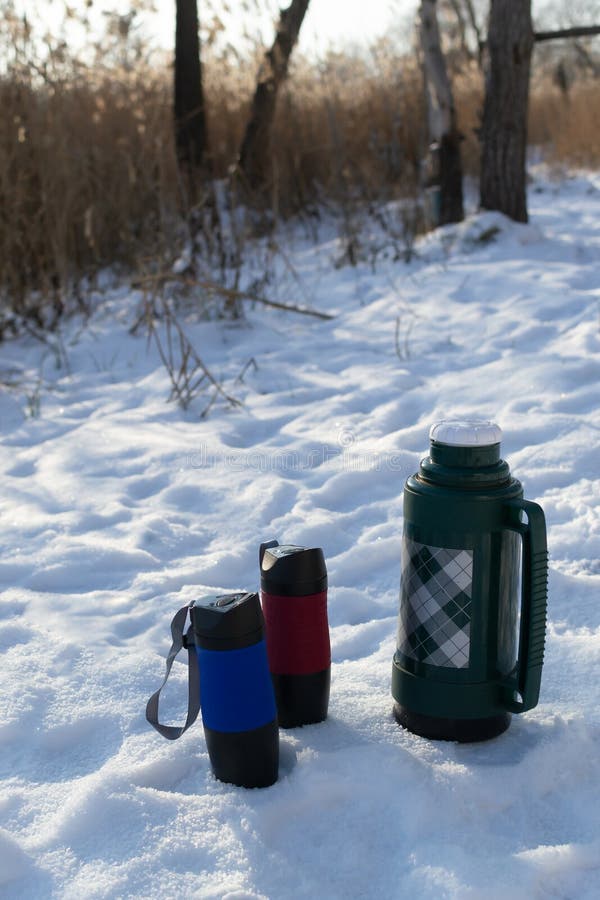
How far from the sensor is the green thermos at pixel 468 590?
1685 millimetres

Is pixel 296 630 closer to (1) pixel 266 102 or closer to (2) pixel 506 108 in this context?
(2) pixel 506 108

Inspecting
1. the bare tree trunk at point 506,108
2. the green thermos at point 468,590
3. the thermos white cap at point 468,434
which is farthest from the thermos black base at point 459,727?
the bare tree trunk at point 506,108

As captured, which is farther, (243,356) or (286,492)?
(243,356)

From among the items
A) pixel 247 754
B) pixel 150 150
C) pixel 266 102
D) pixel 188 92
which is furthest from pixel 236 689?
pixel 188 92

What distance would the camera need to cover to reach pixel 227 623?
1575 mm

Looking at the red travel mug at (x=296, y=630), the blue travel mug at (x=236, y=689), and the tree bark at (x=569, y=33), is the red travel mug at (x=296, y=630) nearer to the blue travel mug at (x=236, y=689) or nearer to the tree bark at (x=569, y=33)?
the blue travel mug at (x=236, y=689)

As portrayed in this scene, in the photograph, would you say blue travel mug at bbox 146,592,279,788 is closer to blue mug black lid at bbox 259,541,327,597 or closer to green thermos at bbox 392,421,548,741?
blue mug black lid at bbox 259,541,327,597

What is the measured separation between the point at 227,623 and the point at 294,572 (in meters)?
0.24

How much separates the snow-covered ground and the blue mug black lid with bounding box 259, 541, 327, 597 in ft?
0.98

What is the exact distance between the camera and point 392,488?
10.2ft

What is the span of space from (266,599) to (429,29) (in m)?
5.33

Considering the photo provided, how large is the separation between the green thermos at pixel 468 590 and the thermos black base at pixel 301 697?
0.54 ft

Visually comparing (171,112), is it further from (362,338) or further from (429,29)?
(362,338)

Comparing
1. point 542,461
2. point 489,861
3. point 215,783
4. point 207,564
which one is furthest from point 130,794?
point 542,461
